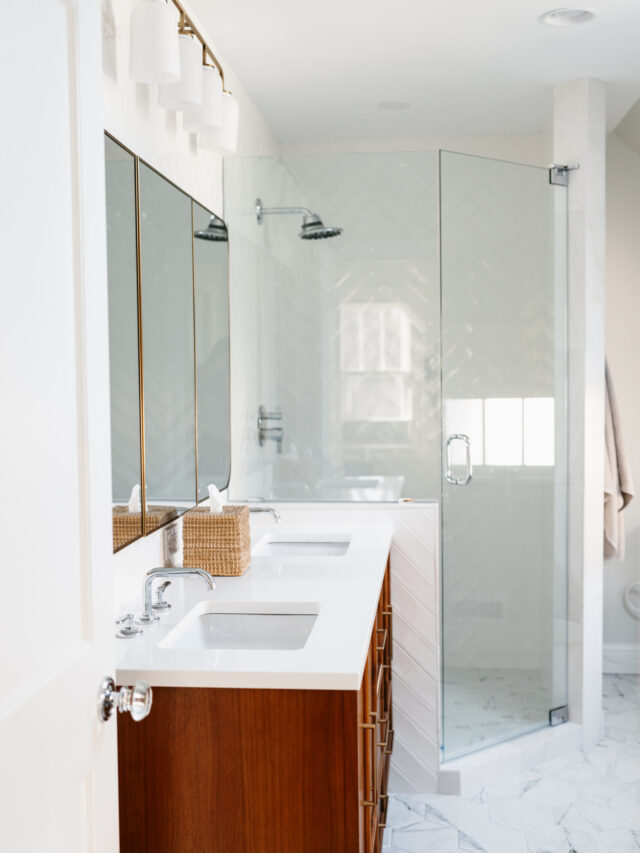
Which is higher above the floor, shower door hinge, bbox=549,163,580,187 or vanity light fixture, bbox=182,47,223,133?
shower door hinge, bbox=549,163,580,187

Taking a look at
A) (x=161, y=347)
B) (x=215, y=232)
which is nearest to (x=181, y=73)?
(x=161, y=347)

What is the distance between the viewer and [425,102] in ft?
11.2

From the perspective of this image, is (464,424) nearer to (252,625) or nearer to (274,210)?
(274,210)

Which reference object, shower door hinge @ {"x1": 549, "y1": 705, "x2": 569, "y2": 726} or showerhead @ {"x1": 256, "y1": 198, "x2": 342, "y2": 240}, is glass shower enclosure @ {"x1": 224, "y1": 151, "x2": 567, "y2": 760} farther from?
shower door hinge @ {"x1": 549, "y1": 705, "x2": 569, "y2": 726}

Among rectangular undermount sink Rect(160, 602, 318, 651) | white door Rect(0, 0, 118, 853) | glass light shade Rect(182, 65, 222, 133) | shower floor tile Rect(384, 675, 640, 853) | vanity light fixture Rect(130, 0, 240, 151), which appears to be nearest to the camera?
white door Rect(0, 0, 118, 853)

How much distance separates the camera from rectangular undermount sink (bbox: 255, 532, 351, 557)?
266 centimetres

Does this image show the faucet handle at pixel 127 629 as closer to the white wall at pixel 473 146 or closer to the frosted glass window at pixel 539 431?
the frosted glass window at pixel 539 431

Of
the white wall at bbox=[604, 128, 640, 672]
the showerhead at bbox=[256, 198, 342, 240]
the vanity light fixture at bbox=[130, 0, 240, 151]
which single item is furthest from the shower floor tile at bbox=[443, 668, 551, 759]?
the vanity light fixture at bbox=[130, 0, 240, 151]

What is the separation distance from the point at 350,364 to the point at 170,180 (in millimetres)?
978

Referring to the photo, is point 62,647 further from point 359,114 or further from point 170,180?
point 359,114

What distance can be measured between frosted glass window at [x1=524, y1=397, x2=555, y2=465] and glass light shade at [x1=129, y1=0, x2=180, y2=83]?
1.80 meters

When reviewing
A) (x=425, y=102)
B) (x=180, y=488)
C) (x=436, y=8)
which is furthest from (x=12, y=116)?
(x=425, y=102)

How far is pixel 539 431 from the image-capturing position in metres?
3.11

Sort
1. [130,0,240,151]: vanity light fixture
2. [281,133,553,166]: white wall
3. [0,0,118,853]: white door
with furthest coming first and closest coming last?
[281,133,553,166]: white wall
[130,0,240,151]: vanity light fixture
[0,0,118,853]: white door
